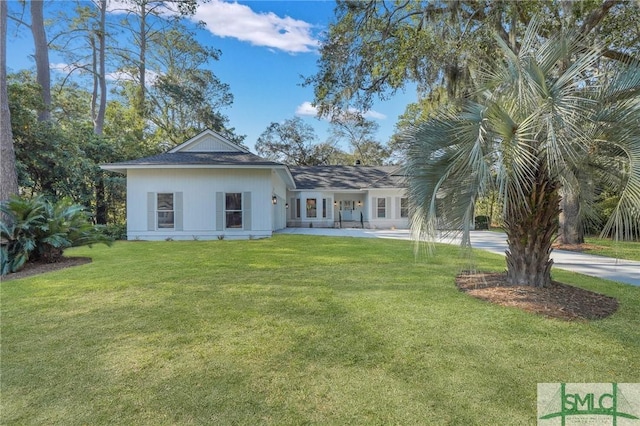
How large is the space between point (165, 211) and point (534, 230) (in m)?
12.7

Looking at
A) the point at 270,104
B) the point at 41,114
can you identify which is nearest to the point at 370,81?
the point at 41,114

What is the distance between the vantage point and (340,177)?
22.6 meters

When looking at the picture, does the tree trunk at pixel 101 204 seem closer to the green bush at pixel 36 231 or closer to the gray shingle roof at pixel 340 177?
the green bush at pixel 36 231

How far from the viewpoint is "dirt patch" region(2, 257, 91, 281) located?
22.0ft

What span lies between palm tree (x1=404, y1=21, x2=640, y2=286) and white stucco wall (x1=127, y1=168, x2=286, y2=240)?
9.26 m

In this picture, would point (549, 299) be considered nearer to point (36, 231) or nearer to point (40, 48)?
point (36, 231)

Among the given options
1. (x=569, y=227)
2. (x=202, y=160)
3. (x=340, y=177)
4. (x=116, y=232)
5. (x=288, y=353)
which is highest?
(x=340, y=177)

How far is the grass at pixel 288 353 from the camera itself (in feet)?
7.36

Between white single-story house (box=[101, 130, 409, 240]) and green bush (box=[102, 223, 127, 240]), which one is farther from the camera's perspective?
green bush (box=[102, 223, 127, 240])

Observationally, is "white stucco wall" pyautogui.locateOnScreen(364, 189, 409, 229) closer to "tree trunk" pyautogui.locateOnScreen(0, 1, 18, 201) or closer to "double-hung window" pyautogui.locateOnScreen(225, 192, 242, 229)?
"double-hung window" pyautogui.locateOnScreen(225, 192, 242, 229)

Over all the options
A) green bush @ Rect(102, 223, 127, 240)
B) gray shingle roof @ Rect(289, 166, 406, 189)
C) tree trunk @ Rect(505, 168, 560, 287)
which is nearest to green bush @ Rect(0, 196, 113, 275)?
green bush @ Rect(102, 223, 127, 240)

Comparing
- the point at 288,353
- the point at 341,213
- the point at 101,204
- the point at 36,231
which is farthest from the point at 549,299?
the point at 101,204

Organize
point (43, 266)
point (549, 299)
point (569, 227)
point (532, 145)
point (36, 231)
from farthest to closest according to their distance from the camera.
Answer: point (569, 227), point (36, 231), point (43, 266), point (549, 299), point (532, 145)

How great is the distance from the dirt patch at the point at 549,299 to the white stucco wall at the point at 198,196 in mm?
9204
